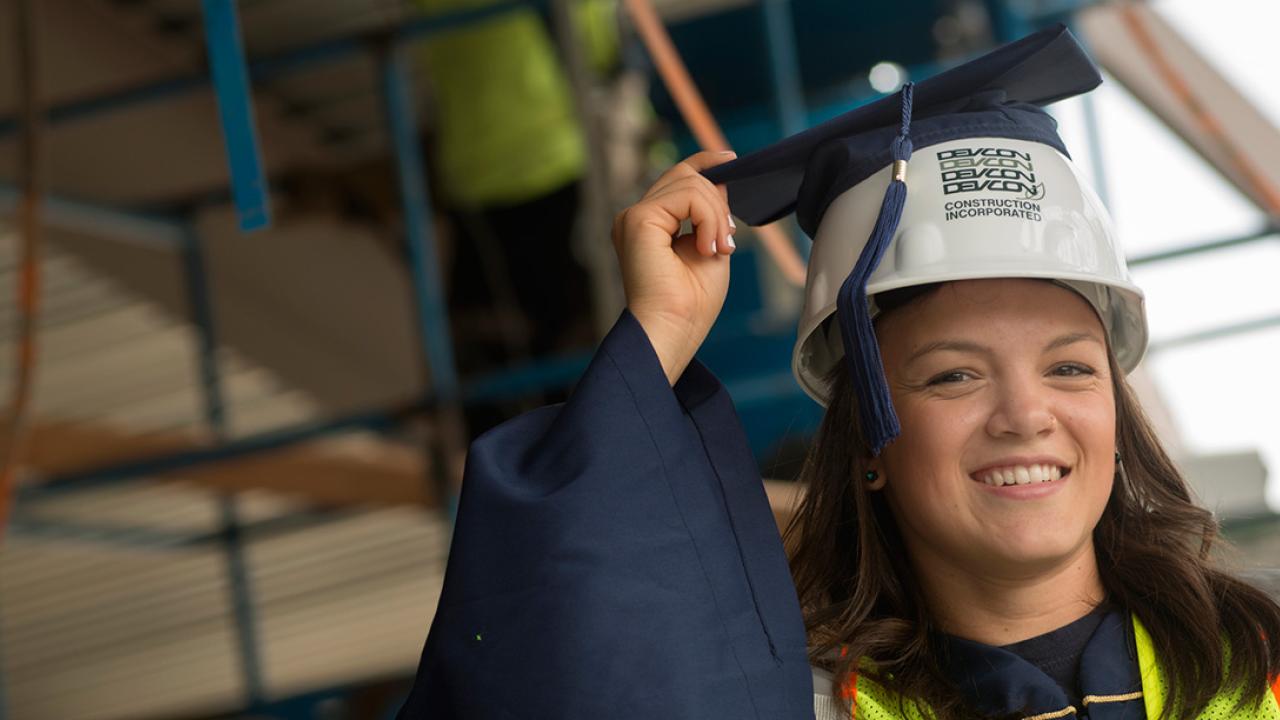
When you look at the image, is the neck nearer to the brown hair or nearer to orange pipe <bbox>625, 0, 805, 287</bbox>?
the brown hair

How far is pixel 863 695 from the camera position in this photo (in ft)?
6.45

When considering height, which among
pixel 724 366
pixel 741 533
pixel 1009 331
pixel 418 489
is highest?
pixel 724 366

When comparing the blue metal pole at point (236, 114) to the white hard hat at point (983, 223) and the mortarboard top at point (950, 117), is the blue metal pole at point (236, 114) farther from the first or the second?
the white hard hat at point (983, 223)

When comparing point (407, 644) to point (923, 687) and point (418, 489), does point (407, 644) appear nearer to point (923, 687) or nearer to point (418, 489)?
point (418, 489)

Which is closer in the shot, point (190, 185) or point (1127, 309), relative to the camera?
point (1127, 309)

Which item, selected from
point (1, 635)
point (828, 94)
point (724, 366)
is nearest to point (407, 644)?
point (1, 635)

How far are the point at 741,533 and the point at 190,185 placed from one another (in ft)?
18.3

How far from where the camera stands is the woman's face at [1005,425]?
194cm

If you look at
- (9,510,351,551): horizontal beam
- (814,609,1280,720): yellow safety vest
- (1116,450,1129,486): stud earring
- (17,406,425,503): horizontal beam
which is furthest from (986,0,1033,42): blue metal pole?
(9,510,351,551): horizontal beam

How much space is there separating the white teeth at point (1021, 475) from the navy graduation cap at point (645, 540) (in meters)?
0.19

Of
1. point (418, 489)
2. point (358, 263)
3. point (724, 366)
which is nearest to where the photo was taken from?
point (418, 489)

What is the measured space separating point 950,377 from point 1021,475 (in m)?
0.15

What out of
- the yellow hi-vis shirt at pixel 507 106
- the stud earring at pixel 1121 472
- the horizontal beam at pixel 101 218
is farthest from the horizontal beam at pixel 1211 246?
the horizontal beam at pixel 101 218

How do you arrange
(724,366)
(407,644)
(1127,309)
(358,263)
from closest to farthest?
(1127,309) < (724,366) < (358,263) < (407,644)
